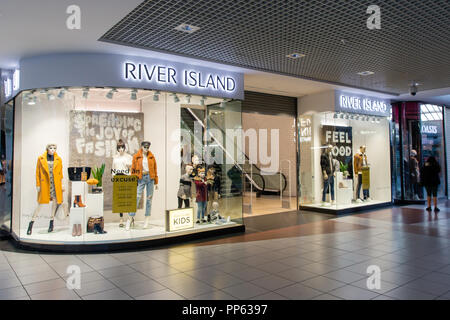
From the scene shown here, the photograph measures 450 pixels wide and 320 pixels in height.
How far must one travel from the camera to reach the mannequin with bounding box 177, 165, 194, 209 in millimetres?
6344

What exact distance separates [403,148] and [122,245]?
8703 mm

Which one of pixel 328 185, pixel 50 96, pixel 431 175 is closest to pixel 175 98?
pixel 50 96

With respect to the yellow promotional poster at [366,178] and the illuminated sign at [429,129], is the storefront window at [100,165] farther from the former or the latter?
the illuminated sign at [429,129]

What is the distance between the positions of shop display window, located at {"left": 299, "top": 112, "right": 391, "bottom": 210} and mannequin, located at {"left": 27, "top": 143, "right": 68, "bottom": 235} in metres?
5.82

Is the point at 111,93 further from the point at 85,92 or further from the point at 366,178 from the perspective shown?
the point at 366,178

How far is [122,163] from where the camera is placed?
5676 mm

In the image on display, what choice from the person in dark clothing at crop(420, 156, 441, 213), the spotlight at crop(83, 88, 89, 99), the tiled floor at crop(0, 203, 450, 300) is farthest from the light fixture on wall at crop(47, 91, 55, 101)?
the person in dark clothing at crop(420, 156, 441, 213)

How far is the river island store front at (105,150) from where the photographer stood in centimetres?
527

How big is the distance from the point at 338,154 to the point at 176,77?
496 centimetres

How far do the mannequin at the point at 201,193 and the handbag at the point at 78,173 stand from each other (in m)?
1.88

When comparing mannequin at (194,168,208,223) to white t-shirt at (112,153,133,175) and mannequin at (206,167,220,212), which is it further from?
white t-shirt at (112,153,133,175)

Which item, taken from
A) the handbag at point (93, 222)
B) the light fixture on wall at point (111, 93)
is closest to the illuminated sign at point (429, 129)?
the light fixture on wall at point (111, 93)
